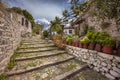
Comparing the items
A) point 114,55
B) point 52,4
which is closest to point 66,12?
point 52,4

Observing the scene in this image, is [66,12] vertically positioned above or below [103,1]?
above

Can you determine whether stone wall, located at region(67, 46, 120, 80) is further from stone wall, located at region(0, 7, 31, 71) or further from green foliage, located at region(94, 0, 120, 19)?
stone wall, located at region(0, 7, 31, 71)

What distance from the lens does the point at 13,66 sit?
2.40 metres

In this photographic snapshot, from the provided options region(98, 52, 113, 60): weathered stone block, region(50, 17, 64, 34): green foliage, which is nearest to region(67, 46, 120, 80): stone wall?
region(98, 52, 113, 60): weathered stone block

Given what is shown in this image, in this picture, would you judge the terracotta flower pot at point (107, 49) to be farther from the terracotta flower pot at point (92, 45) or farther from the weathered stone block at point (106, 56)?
the terracotta flower pot at point (92, 45)

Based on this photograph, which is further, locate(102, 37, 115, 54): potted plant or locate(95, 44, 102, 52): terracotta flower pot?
locate(95, 44, 102, 52): terracotta flower pot

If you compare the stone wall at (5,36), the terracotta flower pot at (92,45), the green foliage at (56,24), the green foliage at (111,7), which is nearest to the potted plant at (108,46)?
the terracotta flower pot at (92,45)

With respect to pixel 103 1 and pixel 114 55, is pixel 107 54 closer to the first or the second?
pixel 114 55

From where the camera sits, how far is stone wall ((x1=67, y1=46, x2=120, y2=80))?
6.67 ft

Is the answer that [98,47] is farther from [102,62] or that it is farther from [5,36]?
[5,36]

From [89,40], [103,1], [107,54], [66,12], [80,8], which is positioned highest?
[66,12]

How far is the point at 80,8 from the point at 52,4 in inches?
80.3

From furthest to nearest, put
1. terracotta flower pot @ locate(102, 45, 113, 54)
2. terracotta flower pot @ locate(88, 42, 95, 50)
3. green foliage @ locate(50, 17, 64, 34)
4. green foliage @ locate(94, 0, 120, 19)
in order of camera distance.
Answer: green foliage @ locate(50, 17, 64, 34), terracotta flower pot @ locate(88, 42, 95, 50), terracotta flower pot @ locate(102, 45, 113, 54), green foliage @ locate(94, 0, 120, 19)

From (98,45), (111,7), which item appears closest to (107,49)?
(98,45)
